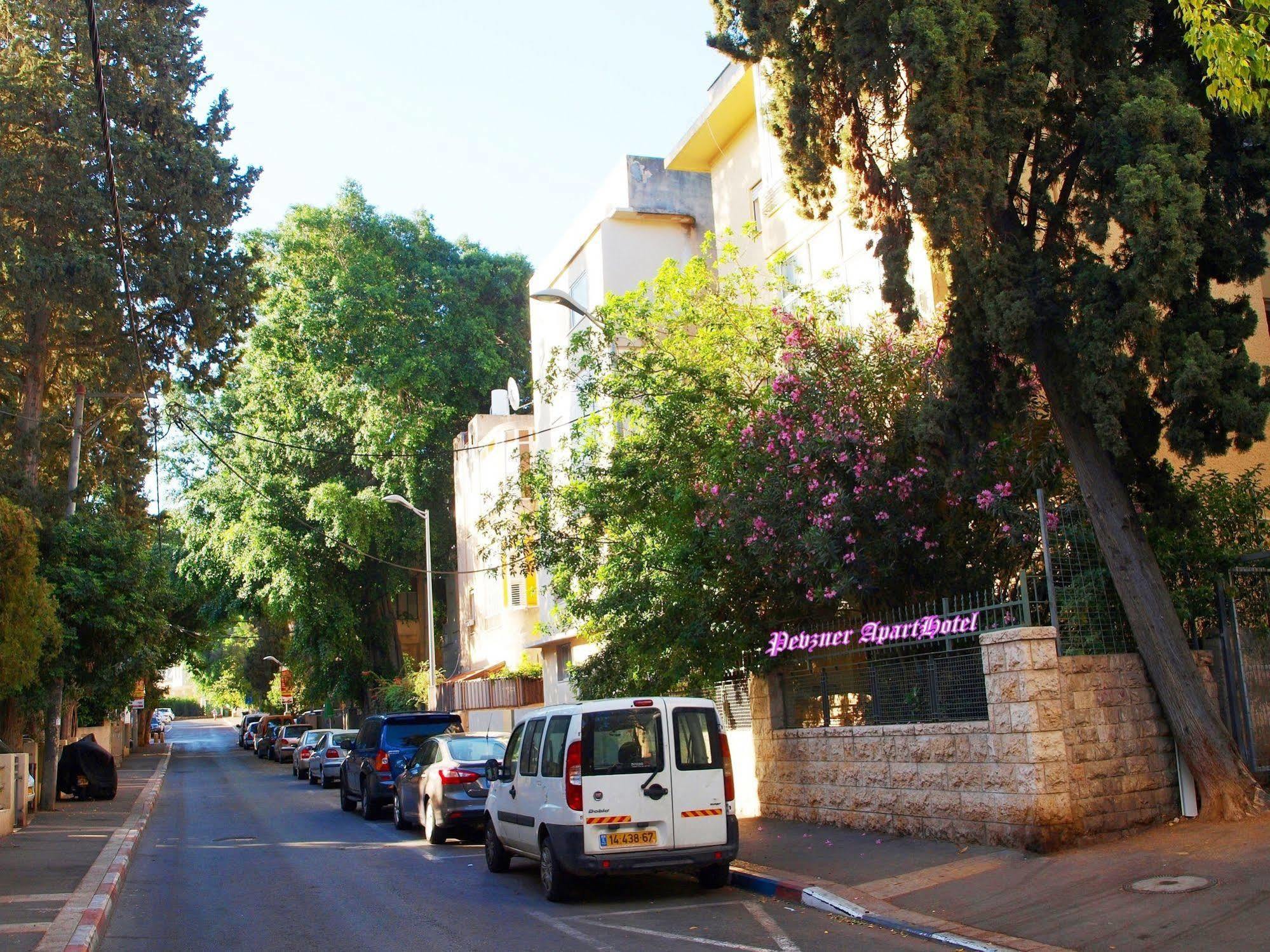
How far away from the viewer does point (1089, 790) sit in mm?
11367

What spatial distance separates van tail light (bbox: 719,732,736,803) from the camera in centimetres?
1154

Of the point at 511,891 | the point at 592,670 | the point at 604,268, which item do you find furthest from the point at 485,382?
the point at 511,891

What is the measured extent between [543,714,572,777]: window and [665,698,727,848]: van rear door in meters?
1.04

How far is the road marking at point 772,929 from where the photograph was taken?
8820mm

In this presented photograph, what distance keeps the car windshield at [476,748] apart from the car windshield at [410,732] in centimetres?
390

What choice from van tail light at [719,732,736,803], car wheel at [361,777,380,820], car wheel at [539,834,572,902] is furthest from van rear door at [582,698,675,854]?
car wheel at [361,777,380,820]

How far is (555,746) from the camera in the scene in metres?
11.8

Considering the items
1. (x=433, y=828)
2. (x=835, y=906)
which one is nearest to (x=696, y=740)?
(x=835, y=906)

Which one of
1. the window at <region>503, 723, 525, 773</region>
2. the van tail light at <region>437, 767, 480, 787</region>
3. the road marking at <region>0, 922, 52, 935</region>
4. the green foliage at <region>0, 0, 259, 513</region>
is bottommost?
the road marking at <region>0, 922, 52, 935</region>

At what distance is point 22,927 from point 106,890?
93.5 inches

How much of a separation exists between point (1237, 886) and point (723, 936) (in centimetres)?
392

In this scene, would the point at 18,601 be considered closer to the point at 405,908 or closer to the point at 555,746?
the point at 405,908

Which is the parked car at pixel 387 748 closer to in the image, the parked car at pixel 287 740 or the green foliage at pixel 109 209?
the green foliage at pixel 109 209

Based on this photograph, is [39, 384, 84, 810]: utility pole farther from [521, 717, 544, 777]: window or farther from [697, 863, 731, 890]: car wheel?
[697, 863, 731, 890]: car wheel
